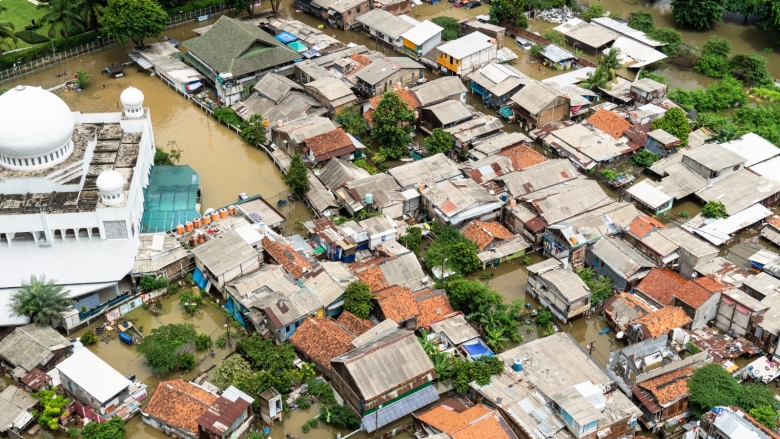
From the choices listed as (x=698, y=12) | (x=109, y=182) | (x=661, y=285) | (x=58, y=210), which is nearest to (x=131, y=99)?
(x=109, y=182)

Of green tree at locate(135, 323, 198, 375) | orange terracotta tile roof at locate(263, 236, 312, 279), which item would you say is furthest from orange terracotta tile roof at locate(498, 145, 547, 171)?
green tree at locate(135, 323, 198, 375)

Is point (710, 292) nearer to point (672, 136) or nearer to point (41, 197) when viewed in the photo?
point (672, 136)

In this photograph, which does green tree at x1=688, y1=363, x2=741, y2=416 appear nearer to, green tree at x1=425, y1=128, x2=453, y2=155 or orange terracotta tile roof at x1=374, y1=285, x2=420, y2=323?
orange terracotta tile roof at x1=374, y1=285, x2=420, y2=323

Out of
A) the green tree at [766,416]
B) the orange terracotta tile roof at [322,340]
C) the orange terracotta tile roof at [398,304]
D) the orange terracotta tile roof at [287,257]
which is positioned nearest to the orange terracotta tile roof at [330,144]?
the orange terracotta tile roof at [287,257]

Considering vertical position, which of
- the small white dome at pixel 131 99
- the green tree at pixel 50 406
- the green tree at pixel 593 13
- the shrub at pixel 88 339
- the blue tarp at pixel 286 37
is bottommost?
the shrub at pixel 88 339

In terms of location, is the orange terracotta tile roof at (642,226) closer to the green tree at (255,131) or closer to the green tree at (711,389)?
the green tree at (711,389)

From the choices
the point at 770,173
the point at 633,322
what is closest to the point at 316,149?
the point at 633,322

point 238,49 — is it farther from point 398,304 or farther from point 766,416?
point 766,416
